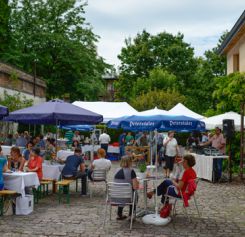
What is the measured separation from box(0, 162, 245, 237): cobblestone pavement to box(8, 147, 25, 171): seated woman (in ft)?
3.37

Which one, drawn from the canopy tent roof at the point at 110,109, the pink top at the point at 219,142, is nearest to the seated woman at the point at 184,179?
the pink top at the point at 219,142

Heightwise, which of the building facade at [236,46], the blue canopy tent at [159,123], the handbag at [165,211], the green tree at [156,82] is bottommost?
the handbag at [165,211]

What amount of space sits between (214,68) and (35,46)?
2012 centimetres

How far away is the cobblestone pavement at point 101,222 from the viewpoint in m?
8.47

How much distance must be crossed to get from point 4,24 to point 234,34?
23.8m

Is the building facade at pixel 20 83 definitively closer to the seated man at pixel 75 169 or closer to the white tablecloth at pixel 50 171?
the white tablecloth at pixel 50 171

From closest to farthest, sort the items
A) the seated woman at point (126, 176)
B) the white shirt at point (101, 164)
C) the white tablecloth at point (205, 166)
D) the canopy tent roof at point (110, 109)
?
the seated woman at point (126, 176)
the white shirt at point (101, 164)
the white tablecloth at point (205, 166)
the canopy tent roof at point (110, 109)

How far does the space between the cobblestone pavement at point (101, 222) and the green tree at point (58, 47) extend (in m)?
28.1

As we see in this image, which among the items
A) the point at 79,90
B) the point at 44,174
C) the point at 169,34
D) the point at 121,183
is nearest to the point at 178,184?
the point at 121,183

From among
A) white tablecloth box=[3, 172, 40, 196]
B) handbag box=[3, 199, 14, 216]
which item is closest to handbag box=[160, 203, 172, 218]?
white tablecloth box=[3, 172, 40, 196]

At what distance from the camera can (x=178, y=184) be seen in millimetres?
9367

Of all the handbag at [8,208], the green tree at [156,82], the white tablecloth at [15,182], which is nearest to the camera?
the handbag at [8,208]

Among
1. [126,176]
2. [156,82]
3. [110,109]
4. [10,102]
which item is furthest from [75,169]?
[156,82]

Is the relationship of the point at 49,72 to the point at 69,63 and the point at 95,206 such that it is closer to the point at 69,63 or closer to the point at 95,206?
the point at 69,63
